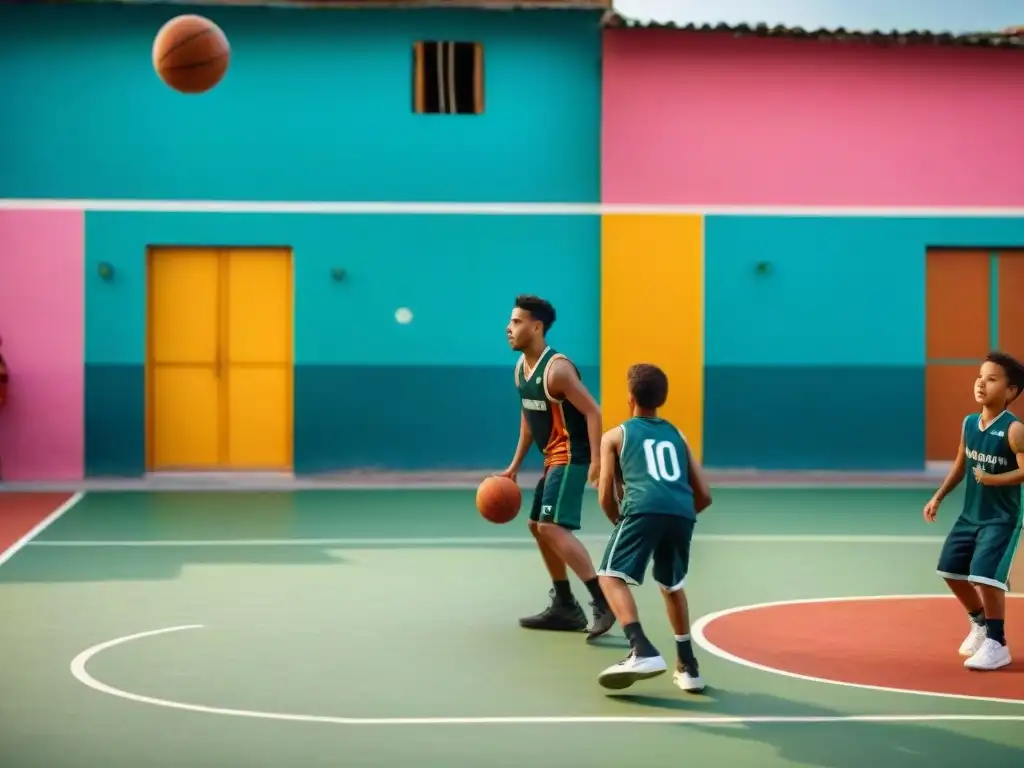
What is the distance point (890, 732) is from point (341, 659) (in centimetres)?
301

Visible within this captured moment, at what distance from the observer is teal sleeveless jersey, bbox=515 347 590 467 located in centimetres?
930

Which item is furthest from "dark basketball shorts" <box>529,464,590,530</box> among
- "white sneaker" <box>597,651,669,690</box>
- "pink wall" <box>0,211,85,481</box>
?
"pink wall" <box>0,211,85,481</box>

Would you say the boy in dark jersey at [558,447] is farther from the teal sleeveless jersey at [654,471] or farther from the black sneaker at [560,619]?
the teal sleeveless jersey at [654,471]

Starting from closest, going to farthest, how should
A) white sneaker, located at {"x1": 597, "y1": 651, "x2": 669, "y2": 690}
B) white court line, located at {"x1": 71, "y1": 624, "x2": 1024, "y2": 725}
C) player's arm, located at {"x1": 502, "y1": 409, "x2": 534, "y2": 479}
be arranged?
1. white court line, located at {"x1": 71, "y1": 624, "x2": 1024, "y2": 725}
2. white sneaker, located at {"x1": 597, "y1": 651, "x2": 669, "y2": 690}
3. player's arm, located at {"x1": 502, "y1": 409, "x2": 534, "y2": 479}

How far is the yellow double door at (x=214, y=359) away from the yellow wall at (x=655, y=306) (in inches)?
151

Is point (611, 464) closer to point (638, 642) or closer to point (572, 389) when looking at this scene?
point (638, 642)

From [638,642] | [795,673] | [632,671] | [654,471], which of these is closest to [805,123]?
[795,673]

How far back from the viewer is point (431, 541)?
13.4 meters

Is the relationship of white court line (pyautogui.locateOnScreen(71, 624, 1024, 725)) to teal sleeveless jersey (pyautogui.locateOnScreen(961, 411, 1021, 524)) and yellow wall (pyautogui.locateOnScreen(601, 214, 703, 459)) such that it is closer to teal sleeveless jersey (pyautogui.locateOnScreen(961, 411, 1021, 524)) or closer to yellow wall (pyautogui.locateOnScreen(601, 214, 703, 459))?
teal sleeveless jersey (pyautogui.locateOnScreen(961, 411, 1021, 524))

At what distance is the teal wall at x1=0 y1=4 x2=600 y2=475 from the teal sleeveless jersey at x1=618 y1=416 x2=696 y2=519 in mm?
11065

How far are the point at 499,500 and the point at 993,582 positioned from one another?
9.35 ft

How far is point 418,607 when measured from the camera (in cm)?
1021

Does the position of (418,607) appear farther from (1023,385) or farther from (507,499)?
(1023,385)

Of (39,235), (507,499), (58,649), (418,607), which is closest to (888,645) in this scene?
(507,499)
